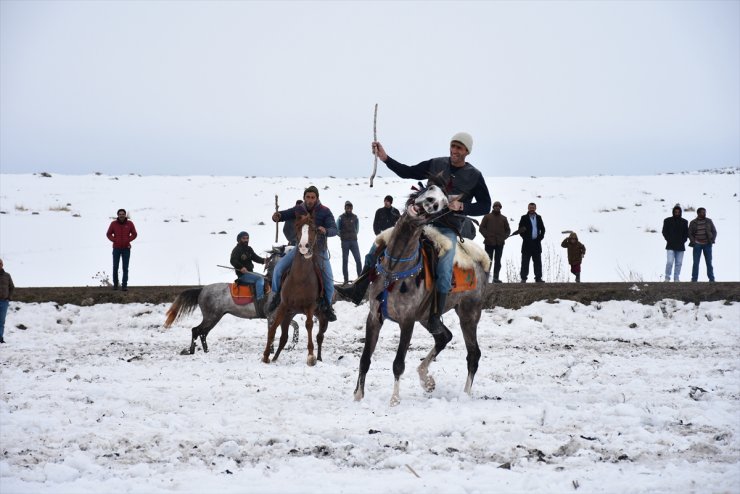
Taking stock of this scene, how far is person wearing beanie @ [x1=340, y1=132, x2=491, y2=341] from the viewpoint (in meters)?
8.46

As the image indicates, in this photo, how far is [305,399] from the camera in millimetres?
8227

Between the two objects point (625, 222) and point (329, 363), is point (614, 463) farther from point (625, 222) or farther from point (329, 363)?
point (625, 222)

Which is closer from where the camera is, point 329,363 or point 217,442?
point 217,442

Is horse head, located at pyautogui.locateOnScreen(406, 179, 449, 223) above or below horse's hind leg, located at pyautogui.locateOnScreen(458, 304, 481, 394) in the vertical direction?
above

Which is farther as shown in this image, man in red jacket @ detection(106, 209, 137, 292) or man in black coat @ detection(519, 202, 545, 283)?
man in black coat @ detection(519, 202, 545, 283)

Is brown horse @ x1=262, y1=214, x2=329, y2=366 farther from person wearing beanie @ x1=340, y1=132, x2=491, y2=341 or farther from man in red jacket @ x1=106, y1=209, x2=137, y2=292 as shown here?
man in red jacket @ x1=106, y1=209, x2=137, y2=292

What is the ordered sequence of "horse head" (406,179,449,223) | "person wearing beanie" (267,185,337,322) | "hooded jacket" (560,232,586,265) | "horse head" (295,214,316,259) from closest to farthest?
"horse head" (406,179,449,223), "horse head" (295,214,316,259), "person wearing beanie" (267,185,337,322), "hooded jacket" (560,232,586,265)

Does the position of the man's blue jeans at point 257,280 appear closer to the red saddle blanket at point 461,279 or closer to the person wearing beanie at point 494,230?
the red saddle blanket at point 461,279

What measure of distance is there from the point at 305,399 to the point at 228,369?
2.77 m

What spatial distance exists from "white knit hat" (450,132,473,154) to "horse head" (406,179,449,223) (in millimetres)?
906

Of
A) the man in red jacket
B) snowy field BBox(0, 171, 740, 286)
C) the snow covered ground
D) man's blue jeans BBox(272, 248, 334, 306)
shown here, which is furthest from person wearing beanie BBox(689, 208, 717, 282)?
the man in red jacket

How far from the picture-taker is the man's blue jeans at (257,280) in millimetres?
13336

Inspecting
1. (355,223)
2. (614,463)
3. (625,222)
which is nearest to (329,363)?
(614,463)

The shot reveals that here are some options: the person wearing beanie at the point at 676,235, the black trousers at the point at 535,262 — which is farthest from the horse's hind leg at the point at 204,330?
the person wearing beanie at the point at 676,235
